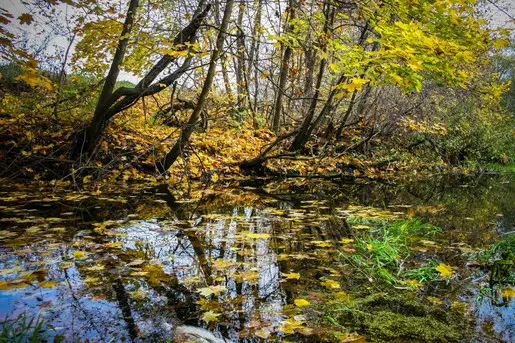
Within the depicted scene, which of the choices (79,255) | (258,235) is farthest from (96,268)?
(258,235)

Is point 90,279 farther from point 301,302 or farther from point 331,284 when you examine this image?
point 331,284

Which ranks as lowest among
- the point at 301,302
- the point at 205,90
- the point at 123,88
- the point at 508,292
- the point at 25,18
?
the point at 301,302

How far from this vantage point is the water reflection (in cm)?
215

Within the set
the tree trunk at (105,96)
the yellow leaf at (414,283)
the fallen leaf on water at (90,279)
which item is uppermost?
the tree trunk at (105,96)

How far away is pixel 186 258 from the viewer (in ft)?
10.5

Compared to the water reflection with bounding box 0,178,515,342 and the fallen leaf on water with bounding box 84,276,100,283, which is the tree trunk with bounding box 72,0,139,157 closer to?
→ the water reflection with bounding box 0,178,515,342

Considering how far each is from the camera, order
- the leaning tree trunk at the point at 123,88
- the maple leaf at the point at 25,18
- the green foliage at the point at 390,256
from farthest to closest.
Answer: the leaning tree trunk at the point at 123,88
the maple leaf at the point at 25,18
the green foliage at the point at 390,256

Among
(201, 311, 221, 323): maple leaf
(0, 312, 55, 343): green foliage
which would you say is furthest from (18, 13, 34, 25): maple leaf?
(201, 311, 221, 323): maple leaf

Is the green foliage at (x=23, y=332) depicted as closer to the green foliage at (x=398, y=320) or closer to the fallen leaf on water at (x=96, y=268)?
the fallen leaf on water at (x=96, y=268)

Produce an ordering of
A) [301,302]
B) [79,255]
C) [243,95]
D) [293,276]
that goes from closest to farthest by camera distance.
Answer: [301,302]
[293,276]
[79,255]
[243,95]

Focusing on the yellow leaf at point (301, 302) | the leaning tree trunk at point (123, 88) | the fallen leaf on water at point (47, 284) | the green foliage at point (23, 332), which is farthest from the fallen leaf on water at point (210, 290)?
the leaning tree trunk at point (123, 88)

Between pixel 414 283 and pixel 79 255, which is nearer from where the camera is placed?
pixel 414 283

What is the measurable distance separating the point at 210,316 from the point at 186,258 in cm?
109

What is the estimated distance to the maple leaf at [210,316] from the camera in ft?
7.00
